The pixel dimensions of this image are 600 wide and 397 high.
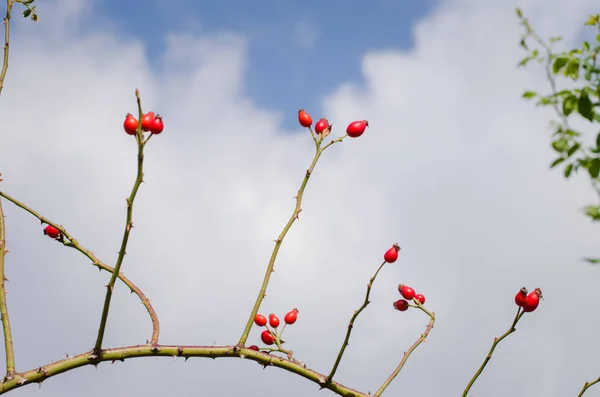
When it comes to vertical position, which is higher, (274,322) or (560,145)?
(560,145)

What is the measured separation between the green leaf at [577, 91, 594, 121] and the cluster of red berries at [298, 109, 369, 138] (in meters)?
1.46

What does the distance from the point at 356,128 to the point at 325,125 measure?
0.19 meters

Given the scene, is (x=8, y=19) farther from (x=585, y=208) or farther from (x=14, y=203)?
(x=585, y=208)

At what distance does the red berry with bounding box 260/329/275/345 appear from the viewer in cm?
338

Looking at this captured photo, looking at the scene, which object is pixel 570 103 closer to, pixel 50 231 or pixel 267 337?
pixel 267 337

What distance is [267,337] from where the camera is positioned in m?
3.39

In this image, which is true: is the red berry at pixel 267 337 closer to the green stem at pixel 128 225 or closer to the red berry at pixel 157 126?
the green stem at pixel 128 225

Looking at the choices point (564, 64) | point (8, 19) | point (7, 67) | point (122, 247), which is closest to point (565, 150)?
point (564, 64)

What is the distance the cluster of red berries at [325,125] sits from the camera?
11.1ft

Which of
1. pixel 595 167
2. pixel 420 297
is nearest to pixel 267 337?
pixel 420 297

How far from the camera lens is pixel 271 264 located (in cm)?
295

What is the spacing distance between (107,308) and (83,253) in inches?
31.7

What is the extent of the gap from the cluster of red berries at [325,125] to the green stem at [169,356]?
1295 mm

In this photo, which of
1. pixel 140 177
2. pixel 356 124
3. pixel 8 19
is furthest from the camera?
pixel 8 19
